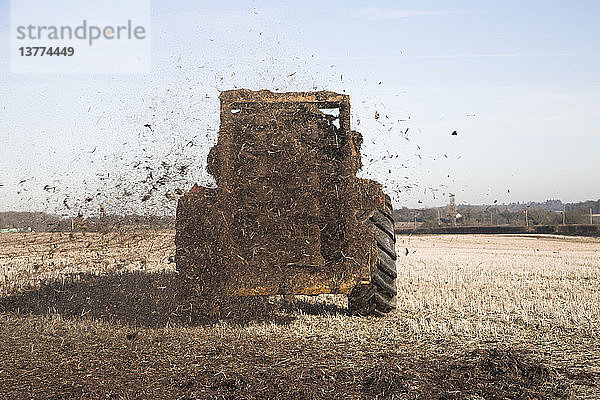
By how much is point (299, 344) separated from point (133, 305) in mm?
3343

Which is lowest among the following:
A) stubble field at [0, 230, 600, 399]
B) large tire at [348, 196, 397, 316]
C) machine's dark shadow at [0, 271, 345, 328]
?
stubble field at [0, 230, 600, 399]

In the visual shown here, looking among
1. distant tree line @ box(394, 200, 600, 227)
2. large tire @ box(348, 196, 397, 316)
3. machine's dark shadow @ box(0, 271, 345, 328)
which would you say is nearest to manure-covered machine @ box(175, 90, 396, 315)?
large tire @ box(348, 196, 397, 316)

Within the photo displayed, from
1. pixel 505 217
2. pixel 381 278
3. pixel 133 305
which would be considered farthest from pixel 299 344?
pixel 505 217

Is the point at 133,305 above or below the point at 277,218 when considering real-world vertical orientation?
below

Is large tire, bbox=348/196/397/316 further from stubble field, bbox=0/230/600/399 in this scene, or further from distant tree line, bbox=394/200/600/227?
distant tree line, bbox=394/200/600/227

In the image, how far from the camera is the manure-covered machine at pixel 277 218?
641cm

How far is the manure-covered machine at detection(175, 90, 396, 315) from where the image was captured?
641 centimetres

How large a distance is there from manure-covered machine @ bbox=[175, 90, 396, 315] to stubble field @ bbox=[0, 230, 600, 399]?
0.62 meters

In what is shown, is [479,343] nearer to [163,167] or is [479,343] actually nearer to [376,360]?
[376,360]

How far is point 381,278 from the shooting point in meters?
7.25

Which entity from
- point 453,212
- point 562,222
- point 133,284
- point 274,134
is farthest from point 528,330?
point 453,212

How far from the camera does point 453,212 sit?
45.8 meters

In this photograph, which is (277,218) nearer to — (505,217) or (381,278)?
(381,278)

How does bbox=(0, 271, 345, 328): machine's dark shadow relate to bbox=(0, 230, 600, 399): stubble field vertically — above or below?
above
